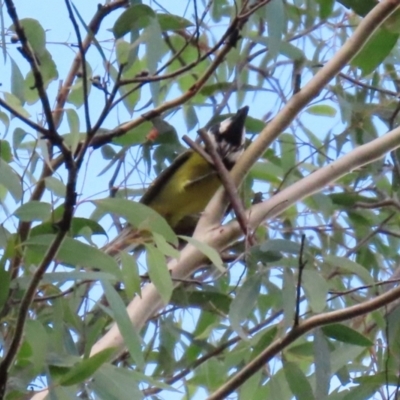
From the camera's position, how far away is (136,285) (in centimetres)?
89

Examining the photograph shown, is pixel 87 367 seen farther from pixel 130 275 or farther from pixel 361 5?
pixel 361 5

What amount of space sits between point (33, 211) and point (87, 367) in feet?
0.58

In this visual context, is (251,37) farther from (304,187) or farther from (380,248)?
(380,248)

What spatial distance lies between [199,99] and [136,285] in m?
0.56

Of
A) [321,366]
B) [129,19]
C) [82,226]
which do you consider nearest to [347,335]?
[321,366]

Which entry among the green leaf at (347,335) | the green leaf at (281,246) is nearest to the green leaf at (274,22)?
the green leaf at (281,246)

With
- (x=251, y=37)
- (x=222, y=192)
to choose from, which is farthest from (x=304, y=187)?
(x=251, y=37)

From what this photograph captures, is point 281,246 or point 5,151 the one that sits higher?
point 5,151

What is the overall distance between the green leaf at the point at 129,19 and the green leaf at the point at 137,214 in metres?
0.20

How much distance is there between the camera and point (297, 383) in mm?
942

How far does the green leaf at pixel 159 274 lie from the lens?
86 centimetres

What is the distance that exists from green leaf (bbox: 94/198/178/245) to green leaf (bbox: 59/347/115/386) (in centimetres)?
16

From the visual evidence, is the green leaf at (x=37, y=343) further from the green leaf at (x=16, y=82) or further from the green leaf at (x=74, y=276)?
the green leaf at (x=16, y=82)

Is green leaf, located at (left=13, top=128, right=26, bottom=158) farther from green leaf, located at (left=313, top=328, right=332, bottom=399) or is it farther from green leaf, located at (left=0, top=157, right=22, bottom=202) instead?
green leaf, located at (left=313, top=328, right=332, bottom=399)
